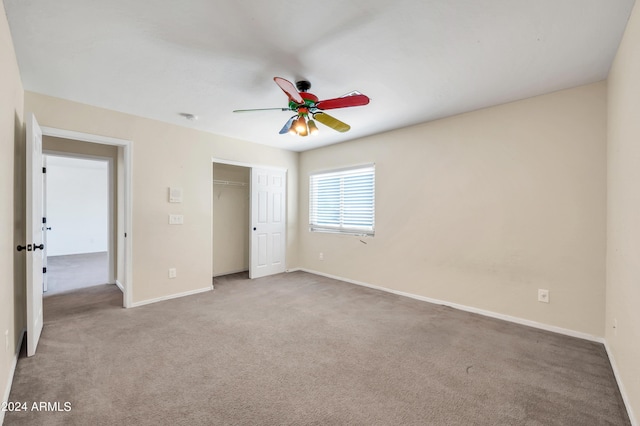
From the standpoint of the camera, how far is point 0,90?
5.58 feet

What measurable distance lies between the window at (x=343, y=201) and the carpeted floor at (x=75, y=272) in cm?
397

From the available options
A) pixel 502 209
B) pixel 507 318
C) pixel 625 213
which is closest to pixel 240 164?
pixel 502 209

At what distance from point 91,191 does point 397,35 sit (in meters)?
9.49

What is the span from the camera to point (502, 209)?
321 centimetres

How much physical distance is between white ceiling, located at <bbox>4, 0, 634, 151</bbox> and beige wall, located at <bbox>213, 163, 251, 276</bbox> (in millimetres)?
2304

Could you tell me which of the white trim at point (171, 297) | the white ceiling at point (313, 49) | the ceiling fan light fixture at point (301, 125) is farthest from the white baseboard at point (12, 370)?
the ceiling fan light fixture at point (301, 125)

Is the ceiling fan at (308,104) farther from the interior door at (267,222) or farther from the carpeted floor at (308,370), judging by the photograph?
the interior door at (267,222)

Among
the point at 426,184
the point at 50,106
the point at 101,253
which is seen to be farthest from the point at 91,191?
the point at 426,184

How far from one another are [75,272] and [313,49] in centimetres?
646

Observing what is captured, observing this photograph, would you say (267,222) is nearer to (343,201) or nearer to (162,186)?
(343,201)

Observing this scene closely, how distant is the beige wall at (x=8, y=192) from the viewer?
1762 mm

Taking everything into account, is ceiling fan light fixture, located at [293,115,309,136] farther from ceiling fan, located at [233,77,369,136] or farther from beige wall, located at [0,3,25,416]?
beige wall, located at [0,3,25,416]

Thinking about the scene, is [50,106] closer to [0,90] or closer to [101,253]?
[0,90]

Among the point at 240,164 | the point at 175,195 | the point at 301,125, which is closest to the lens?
the point at 301,125
